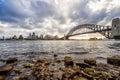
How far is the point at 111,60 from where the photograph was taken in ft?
28.1

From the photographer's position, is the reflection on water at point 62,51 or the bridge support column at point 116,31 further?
the bridge support column at point 116,31

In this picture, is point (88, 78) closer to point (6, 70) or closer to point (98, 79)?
point (98, 79)

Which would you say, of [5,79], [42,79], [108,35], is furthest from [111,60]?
[108,35]

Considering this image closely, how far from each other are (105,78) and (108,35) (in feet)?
203

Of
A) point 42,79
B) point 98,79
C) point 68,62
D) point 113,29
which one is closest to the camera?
point 98,79

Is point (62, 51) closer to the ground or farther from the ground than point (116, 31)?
closer to the ground

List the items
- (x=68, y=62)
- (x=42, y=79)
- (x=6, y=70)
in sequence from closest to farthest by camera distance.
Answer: (x=42, y=79) < (x=6, y=70) < (x=68, y=62)

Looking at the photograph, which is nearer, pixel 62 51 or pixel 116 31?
pixel 62 51

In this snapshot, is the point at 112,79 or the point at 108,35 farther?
the point at 108,35

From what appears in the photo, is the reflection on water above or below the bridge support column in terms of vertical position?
below

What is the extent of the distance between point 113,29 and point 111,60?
192 ft

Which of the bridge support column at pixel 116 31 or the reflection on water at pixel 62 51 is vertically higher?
the bridge support column at pixel 116 31

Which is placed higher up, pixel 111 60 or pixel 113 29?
pixel 113 29

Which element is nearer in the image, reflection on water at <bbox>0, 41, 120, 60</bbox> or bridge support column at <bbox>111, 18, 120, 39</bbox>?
reflection on water at <bbox>0, 41, 120, 60</bbox>
